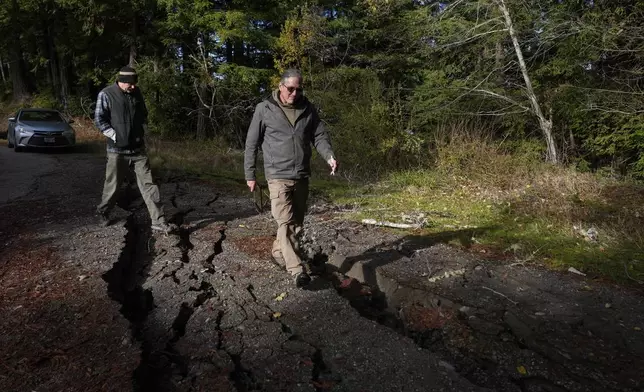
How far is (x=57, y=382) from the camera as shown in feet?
8.78

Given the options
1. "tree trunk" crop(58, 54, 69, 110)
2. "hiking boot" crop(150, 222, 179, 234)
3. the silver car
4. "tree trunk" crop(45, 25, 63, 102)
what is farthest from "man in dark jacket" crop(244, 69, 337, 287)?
"tree trunk" crop(45, 25, 63, 102)

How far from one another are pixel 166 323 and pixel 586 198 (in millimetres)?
7249

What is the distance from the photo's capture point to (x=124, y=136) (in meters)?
5.58

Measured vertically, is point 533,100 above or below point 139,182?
above

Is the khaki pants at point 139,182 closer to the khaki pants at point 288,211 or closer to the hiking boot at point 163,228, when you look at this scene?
the hiking boot at point 163,228

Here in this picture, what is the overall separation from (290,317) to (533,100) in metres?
10.1

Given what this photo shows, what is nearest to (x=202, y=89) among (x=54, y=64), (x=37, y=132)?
(x=37, y=132)

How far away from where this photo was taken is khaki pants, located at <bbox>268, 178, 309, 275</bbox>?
4.40 m

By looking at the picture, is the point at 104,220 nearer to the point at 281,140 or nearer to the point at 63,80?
the point at 281,140

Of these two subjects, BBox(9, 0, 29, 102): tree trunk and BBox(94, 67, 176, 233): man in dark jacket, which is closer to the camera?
BBox(94, 67, 176, 233): man in dark jacket

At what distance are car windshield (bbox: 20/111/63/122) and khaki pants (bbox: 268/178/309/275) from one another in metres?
14.5

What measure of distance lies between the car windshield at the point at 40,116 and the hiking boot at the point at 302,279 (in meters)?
14.9

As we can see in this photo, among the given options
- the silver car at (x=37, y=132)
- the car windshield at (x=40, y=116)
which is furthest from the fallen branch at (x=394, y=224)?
the car windshield at (x=40, y=116)

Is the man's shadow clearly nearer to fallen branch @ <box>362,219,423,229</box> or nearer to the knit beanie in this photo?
fallen branch @ <box>362,219,423,229</box>
